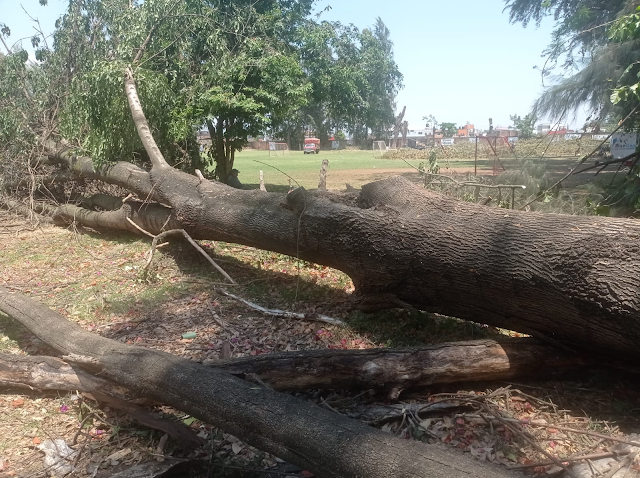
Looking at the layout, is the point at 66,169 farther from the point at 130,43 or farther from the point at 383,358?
the point at 383,358

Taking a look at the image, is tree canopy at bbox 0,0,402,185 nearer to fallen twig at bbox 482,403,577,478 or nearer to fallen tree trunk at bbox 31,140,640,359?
fallen tree trunk at bbox 31,140,640,359

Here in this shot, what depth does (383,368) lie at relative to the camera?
3539 millimetres

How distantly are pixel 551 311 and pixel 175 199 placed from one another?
14.7 feet

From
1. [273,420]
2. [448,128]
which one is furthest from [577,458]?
[448,128]

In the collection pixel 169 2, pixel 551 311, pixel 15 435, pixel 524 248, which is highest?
pixel 169 2

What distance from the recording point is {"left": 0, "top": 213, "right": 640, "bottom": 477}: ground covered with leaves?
3121mm

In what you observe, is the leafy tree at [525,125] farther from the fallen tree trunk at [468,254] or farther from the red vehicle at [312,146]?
the red vehicle at [312,146]

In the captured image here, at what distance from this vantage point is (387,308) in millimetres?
4688

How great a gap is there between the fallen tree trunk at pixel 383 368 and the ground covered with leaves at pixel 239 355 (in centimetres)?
12

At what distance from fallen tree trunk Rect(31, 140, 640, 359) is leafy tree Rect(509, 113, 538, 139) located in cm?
855

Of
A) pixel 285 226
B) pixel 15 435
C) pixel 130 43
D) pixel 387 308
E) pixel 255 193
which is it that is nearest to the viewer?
pixel 15 435

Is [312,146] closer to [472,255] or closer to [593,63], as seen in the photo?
[593,63]

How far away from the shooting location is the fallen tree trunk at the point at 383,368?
11.5ft

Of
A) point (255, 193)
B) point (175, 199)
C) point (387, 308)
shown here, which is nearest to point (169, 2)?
point (175, 199)
